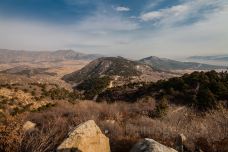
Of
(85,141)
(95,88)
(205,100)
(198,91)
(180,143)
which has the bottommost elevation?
(95,88)

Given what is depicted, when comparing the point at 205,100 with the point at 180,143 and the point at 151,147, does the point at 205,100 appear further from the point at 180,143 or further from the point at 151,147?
the point at 151,147

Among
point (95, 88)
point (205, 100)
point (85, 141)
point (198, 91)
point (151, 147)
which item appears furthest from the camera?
point (95, 88)

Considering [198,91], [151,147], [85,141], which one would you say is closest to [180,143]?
[151,147]

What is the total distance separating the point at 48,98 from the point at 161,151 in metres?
50.4

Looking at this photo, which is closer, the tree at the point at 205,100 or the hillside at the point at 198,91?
the tree at the point at 205,100

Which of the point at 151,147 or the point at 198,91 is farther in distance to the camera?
the point at 198,91

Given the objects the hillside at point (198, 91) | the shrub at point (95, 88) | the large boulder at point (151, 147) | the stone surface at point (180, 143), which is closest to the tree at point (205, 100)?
the hillside at point (198, 91)

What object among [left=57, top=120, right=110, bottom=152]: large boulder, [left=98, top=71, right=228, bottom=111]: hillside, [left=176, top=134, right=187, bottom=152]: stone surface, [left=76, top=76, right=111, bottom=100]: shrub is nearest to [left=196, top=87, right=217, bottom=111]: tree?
[left=98, top=71, right=228, bottom=111]: hillside

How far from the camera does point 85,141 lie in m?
8.02

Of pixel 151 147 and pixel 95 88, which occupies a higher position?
pixel 151 147

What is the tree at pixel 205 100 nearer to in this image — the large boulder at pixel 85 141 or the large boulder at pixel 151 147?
the large boulder at pixel 85 141

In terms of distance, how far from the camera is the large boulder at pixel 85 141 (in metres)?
7.68

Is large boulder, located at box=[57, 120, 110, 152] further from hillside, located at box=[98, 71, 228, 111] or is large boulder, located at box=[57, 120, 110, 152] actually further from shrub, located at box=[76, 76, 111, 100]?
shrub, located at box=[76, 76, 111, 100]

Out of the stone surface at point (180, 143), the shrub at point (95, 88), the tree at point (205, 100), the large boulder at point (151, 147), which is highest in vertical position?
the large boulder at point (151, 147)
